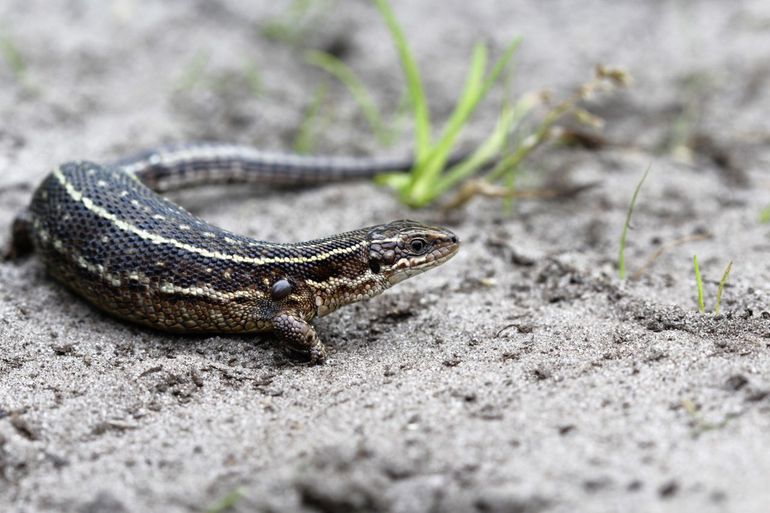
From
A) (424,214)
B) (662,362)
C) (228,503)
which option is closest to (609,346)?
(662,362)

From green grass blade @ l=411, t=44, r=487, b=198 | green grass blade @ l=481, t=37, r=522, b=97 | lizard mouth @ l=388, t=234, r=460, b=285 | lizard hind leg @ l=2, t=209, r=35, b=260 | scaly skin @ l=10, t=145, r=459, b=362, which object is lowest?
lizard hind leg @ l=2, t=209, r=35, b=260

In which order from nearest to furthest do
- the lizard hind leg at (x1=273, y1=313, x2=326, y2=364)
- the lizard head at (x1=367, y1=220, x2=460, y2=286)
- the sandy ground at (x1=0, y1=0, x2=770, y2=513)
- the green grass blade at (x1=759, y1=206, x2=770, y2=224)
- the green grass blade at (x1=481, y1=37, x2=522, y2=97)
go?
the sandy ground at (x1=0, y1=0, x2=770, y2=513) < the lizard hind leg at (x1=273, y1=313, x2=326, y2=364) < the lizard head at (x1=367, y1=220, x2=460, y2=286) < the green grass blade at (x1=759, y1=206, x2=770, y2=224) < the green grass blade at (x1=481, y1=37, x2=522, y2=97)

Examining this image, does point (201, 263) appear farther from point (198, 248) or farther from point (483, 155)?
point (483, 155)

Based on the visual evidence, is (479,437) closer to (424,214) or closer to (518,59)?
(424,214)

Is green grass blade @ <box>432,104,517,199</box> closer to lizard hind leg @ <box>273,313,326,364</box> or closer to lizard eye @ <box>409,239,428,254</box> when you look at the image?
lizard eye @ <box>409,239,428,254</box>

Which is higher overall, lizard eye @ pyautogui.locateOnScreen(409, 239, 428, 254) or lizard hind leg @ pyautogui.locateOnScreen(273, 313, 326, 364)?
lizard eye @ pyautogui.locateOnScreen(409, 239, 428, 254)

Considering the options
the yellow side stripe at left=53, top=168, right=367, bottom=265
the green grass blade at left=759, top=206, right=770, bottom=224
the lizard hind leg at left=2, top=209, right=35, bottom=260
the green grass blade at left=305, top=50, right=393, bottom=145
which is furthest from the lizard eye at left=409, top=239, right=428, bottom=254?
the green grass blade at left=305, top=50, right=393, bottom=145

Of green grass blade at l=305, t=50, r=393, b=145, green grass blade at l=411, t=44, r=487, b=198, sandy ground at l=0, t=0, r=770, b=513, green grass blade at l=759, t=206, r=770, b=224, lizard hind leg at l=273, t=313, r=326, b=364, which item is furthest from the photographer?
green grass blade at l=305, t=50, r=393, b=145
